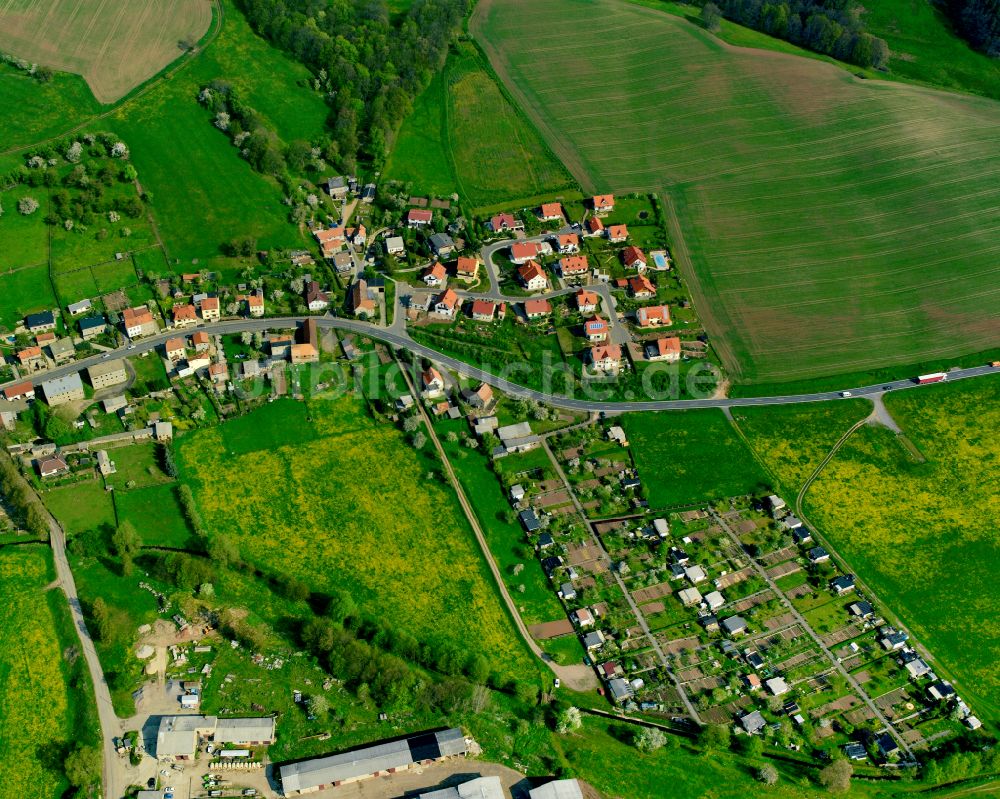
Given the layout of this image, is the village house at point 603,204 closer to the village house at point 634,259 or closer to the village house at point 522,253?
the village house at point 634,259

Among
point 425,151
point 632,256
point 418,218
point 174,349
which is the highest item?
point 425,151

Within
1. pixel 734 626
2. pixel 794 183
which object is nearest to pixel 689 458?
pixel 734 626

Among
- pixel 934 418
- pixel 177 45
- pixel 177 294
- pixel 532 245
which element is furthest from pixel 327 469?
pixel 177 45

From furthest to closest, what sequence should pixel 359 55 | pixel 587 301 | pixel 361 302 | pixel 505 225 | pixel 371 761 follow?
1. pixel 359 55
2. pixel 505 225
3. pixel 587 301
4. pixel 361 302
5. pixel 371 761

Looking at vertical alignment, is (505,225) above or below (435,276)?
above

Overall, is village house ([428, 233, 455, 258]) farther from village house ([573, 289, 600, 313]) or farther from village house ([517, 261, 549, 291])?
village house ([573, 289, 600, 313])

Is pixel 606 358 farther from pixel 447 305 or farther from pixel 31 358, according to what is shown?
pixel 31 358
